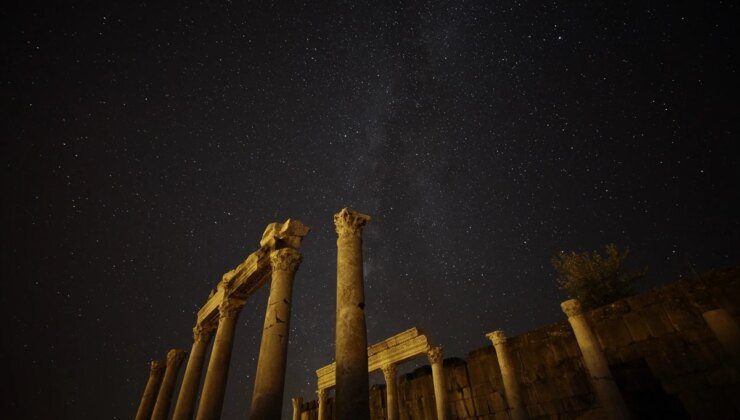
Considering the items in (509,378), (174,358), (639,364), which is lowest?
(639,364)

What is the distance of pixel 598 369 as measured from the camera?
9758mm

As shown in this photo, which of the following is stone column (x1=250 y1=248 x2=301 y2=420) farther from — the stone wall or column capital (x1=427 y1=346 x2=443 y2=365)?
the stone wall

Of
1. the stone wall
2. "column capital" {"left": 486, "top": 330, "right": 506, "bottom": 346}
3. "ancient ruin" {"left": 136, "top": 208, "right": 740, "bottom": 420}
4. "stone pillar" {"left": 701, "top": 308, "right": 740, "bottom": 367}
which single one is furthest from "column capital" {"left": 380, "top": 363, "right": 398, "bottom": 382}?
"stone pillar" {"left": 701, "top": 308, "right": 740, "bottom": 367}

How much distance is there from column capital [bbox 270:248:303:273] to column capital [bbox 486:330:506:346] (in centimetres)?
844

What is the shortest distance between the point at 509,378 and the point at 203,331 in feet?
41.2

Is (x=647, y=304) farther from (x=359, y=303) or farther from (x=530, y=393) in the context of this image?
(x=359, y=303)

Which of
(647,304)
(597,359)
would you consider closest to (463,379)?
(597,359)

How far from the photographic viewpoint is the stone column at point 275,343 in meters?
7.59

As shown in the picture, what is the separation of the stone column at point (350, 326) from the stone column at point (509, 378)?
831 centimetres

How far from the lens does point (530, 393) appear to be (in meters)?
12.6

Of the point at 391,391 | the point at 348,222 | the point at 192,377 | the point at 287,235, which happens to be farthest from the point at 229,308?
the point at 391,391

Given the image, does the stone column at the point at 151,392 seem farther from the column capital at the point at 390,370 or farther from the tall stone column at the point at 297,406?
the column capital at the point at 390,370

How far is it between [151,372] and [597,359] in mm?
18534

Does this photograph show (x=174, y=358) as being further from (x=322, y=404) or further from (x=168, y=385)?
(x=322, y=404)
